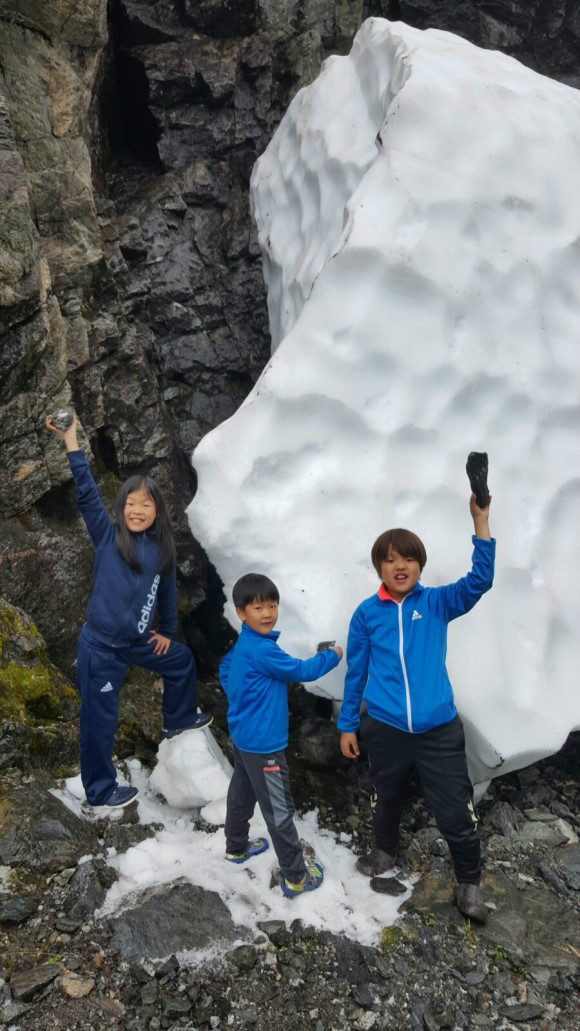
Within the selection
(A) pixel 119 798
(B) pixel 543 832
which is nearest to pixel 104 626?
(A) pixel 119 798

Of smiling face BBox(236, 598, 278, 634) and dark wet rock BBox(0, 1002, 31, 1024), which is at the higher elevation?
smiling face BBox(236, 598, 278, 634)

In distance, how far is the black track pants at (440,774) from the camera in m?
3.57

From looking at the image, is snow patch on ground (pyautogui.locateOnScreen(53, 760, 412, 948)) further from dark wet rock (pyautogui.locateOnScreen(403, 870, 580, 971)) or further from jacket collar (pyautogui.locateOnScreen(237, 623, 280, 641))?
jacket collar (pyautogui.locateOnScreen(237, 623, 280, 641))

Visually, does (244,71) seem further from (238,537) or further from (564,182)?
(238,537)

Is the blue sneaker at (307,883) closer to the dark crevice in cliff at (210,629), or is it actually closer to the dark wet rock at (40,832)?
the dark wet rock at (40,832)

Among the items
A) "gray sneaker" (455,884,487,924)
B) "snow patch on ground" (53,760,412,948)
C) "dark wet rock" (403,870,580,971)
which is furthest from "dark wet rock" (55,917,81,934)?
"gray sneaker" (455,884,487,924)

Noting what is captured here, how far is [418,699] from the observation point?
3.54 meters

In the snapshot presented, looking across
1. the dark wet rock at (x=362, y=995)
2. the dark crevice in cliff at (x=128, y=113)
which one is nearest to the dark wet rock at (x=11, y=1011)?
the dark wet rock at (x=362, y=995)

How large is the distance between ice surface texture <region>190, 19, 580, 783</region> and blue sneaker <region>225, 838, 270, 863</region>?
35.8 inches

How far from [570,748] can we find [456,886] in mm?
1621

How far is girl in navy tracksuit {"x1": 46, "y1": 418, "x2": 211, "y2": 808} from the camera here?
4.02 m

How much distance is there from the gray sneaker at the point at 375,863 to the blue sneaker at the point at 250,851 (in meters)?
0.50

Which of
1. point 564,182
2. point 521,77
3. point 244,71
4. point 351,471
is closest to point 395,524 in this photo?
point 351,471

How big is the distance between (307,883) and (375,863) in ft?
1.44
